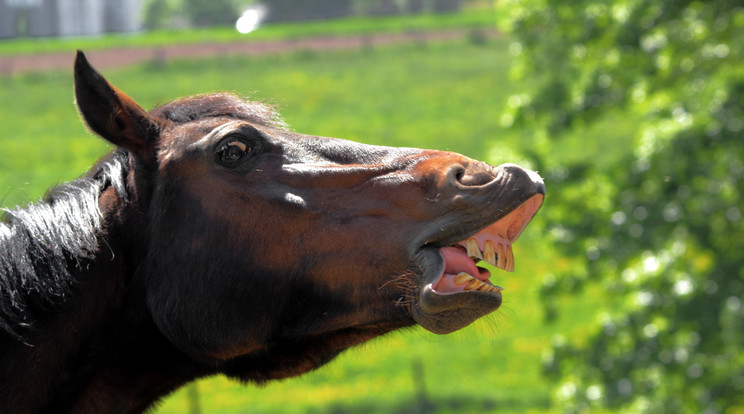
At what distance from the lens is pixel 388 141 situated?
2925cm

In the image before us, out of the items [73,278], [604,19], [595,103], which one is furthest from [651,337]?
[73,278]

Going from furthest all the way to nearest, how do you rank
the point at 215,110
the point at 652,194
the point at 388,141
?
1. the point at 388,141
2. the point at 652,194
3. the point at 215,110

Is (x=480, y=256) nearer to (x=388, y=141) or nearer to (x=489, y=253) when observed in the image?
(x=489, y=253)

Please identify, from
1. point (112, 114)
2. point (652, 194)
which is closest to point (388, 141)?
point (652, 194)

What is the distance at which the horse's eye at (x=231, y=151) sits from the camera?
2803 millimetres

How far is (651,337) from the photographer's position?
10.1 meters

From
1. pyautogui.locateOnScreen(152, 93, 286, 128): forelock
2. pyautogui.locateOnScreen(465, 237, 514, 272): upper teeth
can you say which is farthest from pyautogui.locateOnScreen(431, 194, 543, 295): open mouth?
pyautogui.locateOnScreen(152, 93, 286, 128): forelock

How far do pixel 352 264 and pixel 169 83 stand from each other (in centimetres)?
3579

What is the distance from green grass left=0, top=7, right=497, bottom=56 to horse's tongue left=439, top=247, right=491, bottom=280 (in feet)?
122

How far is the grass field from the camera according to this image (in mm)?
17688

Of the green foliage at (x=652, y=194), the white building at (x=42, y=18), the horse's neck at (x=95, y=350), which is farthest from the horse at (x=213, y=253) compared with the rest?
the green foliage at (x=652, y=194)

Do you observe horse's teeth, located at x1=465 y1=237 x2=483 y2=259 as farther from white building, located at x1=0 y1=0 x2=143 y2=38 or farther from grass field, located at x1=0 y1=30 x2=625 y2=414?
white building, located at x1=0 y1=0 x2=143 y2=38

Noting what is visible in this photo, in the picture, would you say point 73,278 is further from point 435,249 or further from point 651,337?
point 651,337

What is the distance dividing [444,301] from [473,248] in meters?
0.18
